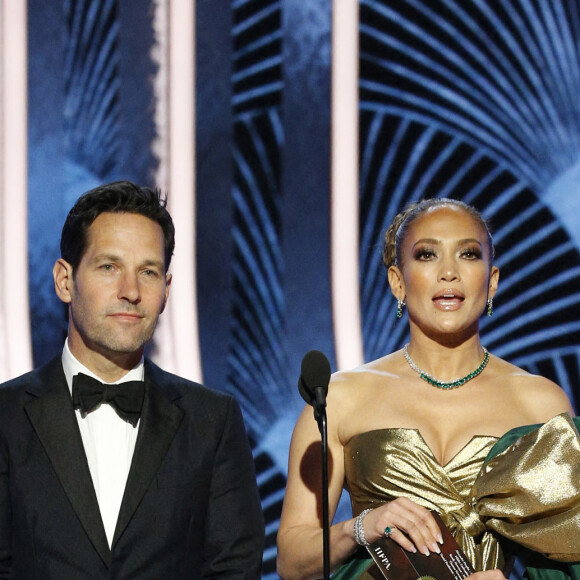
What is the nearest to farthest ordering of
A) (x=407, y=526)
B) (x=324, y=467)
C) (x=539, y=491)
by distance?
(x=324, y=467) < (x=407, y=526) < (x=539, y=491)

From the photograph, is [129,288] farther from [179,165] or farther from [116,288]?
[179,165]

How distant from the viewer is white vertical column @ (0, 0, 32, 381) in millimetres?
3412

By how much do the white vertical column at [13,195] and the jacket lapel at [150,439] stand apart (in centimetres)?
99

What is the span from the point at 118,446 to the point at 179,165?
1341 mm

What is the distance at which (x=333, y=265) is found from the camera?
355 cm

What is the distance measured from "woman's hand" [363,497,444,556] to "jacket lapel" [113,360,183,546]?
1.74ft

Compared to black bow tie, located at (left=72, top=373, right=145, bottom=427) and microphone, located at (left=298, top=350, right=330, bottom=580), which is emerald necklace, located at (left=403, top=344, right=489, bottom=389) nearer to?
microphone, located at (left=298, top=350, right=330, bottom=580)

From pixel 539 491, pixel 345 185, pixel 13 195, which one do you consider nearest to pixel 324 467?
pixel 539 491

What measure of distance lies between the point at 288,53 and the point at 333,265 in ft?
2.60

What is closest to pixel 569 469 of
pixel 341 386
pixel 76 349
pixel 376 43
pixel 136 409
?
pixel 341 386

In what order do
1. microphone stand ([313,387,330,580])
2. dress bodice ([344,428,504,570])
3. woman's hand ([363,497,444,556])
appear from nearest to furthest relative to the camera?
microphone stand ([313,387,330,580]) < woman's hand ([363,497,444,556]) < dress bodice ([344,428,504,570])

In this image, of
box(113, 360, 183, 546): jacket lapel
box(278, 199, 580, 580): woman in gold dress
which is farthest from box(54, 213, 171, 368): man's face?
box(278, 199, 580, 580): woman in gold dress

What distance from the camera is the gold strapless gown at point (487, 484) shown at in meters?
2.41

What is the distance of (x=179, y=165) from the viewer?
3.55m
